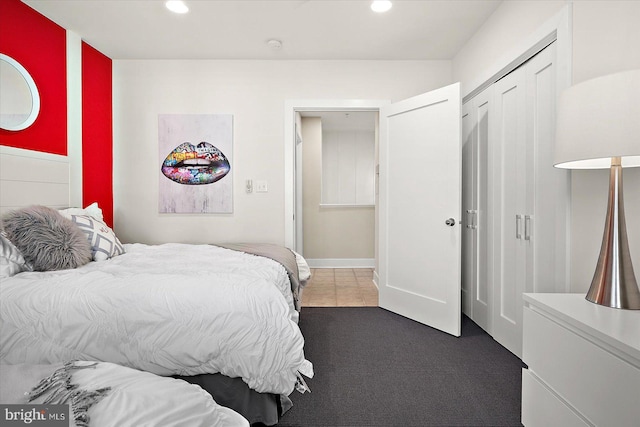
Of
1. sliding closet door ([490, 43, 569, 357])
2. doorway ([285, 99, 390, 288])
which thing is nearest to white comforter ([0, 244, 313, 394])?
sliding closet door ([490, 43, 569, 357])

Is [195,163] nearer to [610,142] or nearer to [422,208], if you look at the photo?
[422,208]

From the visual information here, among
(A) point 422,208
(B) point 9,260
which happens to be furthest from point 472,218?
(B) point 9,260

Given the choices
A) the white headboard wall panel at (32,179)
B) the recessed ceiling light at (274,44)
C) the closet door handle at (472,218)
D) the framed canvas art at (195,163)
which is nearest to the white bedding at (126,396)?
the white headboard wall panel at (32,179)

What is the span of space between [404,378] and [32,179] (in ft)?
9.48

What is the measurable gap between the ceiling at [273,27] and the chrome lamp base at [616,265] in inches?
74.4

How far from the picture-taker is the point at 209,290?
1.52 m

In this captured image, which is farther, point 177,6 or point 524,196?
point 177,6

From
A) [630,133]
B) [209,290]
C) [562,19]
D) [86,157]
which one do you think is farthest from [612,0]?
[86,157]

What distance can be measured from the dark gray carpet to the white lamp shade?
1.29 meters

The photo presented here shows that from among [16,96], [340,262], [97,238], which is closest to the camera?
[97,238]

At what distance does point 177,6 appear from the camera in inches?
98.6

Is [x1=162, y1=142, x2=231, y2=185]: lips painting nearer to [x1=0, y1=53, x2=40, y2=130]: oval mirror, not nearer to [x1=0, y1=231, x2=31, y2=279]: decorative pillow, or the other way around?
[x1=0, y1=53, x2=40, y2=130]: oval mirror

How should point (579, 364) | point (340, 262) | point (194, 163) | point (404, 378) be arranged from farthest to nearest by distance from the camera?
point (340, 262) < point (194, 163) < point (404, 378) < point (579, 364)

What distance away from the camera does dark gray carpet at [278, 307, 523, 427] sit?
167 cm
